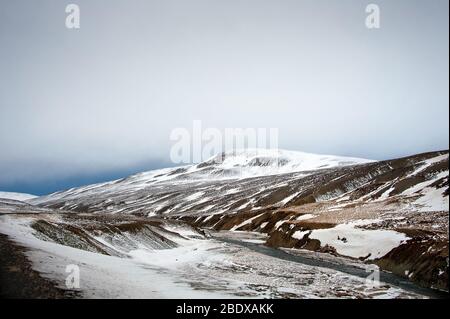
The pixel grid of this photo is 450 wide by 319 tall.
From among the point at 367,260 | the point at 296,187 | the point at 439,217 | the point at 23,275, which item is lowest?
the point at 296,187

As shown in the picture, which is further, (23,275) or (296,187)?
(296,187)

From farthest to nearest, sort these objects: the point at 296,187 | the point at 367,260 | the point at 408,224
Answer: the point at 296,187 < the point at 408,224 < the point at 367,260

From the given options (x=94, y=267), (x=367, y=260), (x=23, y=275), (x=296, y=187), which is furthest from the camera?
(x=296, y=187)

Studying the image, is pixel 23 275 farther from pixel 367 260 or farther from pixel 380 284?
pixel 367 260
